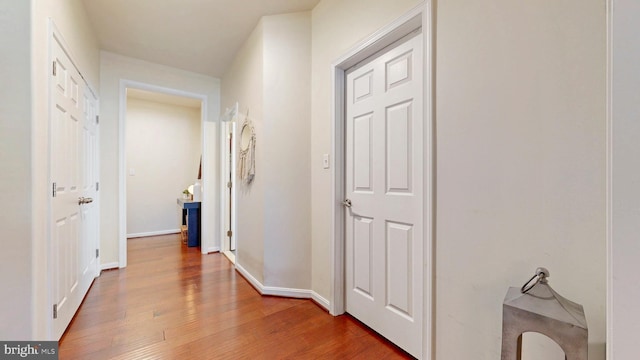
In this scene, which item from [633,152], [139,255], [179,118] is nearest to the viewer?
[633,152]

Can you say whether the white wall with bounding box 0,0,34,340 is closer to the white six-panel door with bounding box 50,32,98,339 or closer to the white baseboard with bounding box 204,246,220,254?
the white six-panel door with bounding box 50,32,98,339

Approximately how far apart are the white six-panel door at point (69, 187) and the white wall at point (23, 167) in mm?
220

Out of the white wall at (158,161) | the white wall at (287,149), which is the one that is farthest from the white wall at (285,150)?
the white wall at (158,161)

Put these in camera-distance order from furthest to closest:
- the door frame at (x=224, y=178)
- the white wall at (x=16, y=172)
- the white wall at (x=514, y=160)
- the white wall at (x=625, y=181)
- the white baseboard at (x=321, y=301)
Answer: the door frame at (x=224, y=178) → the white baseboard at (x=321, y=301) → the white wall at (x=16, y=172) → the white wall at (x=514, y=160) → the white wall at (x=625, y=181)

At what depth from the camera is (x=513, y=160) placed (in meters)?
1.08

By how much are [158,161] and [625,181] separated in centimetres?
587

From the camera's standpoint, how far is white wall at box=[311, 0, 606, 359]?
2.92 feet

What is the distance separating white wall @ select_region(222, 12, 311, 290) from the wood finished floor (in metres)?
0.33

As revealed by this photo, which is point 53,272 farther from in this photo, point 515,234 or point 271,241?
point 515,234

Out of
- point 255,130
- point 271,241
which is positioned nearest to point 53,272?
point 271,241

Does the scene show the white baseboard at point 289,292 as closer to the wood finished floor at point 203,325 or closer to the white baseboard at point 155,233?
the wood finished floor at point 203,325

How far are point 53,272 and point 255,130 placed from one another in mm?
1744

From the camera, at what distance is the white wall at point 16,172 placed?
4.05 ft

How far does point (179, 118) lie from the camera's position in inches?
207
